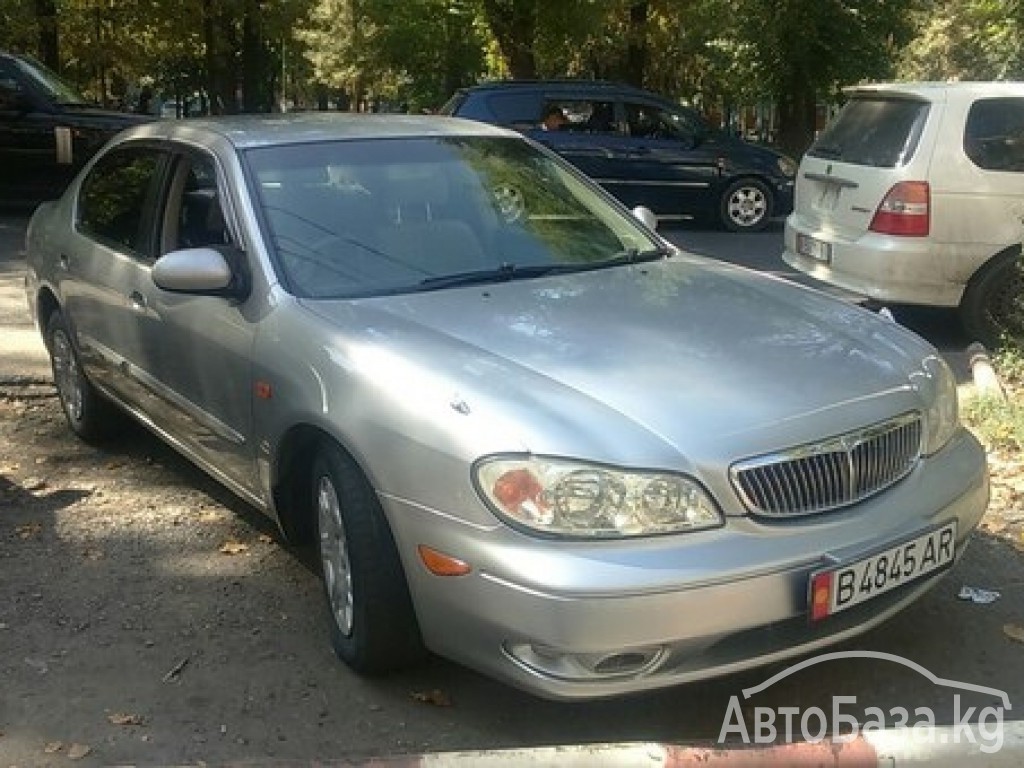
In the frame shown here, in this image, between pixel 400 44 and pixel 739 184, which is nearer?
pixel 739 184

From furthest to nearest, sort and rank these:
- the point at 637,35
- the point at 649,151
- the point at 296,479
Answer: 1. the point at 637,35
2. the point at 649,151
3. the point at 296,479

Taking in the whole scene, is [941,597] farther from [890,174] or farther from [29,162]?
[29,162]

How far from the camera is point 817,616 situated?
10.1ft

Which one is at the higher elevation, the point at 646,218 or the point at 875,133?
the point at 875,133

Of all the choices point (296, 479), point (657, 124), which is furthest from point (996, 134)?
point (657, 124)

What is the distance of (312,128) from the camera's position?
469cm

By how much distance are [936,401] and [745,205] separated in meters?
11.1

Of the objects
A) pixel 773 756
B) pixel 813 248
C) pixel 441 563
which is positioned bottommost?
pixel 773 756

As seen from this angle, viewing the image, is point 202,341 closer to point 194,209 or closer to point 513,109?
point 194,209

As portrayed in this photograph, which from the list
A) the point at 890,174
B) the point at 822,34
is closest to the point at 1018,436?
the point at 890,174

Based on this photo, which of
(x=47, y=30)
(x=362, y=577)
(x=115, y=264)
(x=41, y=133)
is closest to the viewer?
(x=362, y=577)

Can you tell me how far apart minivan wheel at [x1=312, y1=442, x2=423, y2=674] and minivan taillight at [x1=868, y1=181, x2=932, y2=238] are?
479cm

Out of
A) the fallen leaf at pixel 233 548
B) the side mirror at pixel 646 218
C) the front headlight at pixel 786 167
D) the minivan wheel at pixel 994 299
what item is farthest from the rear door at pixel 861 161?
the front headlight at pixel 786 167

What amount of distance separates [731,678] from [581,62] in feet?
104
